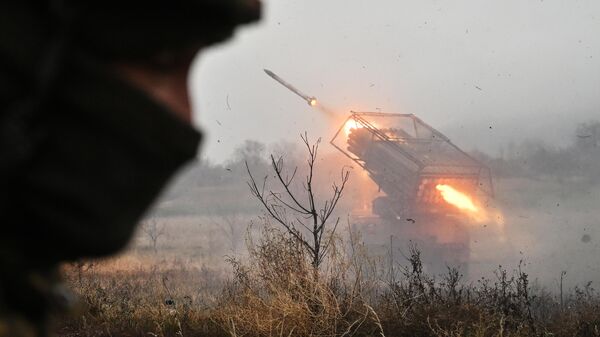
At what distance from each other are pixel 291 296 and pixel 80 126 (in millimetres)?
6676

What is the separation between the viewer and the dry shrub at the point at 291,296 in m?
6.77

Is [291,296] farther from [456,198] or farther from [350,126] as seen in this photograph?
[456,198]

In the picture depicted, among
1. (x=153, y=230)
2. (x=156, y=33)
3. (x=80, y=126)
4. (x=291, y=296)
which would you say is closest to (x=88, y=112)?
(x=80, y=126)

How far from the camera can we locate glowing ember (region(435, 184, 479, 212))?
59.2 ft

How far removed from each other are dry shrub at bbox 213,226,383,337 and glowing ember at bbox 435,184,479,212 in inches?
434

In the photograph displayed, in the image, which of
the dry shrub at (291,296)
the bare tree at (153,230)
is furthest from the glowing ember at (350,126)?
→ the bare tree at (153,230)

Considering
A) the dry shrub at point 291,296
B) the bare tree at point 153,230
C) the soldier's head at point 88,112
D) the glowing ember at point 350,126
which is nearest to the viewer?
the soldier's head at point 88,112

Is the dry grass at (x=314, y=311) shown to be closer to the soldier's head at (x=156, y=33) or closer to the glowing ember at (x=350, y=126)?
the soldier's head at (x=156, y=33)

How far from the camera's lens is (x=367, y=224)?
65.5ft

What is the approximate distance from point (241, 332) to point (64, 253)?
636cm

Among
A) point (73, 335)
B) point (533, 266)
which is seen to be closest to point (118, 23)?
point (73, 335)

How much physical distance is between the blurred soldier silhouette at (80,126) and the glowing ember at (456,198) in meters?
17.5

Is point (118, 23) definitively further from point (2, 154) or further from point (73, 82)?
point (2, 154)

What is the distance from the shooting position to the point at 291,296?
7312 mm
